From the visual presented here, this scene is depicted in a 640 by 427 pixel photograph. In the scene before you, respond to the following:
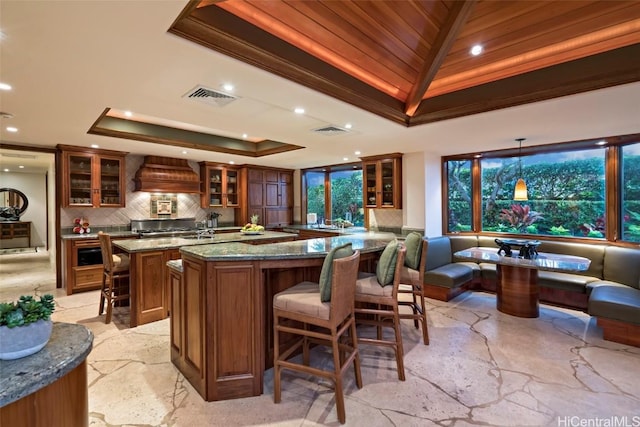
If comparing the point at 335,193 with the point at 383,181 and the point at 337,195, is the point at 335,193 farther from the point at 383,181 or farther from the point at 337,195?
the point at 383,181

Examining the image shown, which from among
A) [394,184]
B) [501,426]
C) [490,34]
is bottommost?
[501,426]

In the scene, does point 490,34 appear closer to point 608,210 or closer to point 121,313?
point 608,210

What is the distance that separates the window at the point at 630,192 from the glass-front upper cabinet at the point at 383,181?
310 centimetres

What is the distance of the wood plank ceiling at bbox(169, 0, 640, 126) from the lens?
6.92 feet

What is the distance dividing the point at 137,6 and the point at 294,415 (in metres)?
2.55

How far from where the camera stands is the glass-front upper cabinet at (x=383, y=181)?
18.6 feet

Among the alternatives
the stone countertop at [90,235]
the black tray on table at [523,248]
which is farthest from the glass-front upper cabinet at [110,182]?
the black tray on table at [523,248]

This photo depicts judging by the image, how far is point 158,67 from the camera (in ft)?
7.21

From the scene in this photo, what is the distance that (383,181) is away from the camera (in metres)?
5.88

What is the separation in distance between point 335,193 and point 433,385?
5.55m

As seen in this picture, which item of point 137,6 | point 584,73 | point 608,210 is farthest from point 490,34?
point 608,210

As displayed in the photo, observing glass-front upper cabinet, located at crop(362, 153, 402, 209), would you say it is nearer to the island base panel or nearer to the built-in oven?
the built-in oven

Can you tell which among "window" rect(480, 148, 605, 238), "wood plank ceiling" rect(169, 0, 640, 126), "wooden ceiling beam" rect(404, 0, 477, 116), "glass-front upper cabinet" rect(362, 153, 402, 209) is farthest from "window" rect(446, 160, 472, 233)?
"wood plank ceiling" rect(169, 0, 640, 126)

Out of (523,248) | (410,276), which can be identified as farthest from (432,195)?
(410,276)
